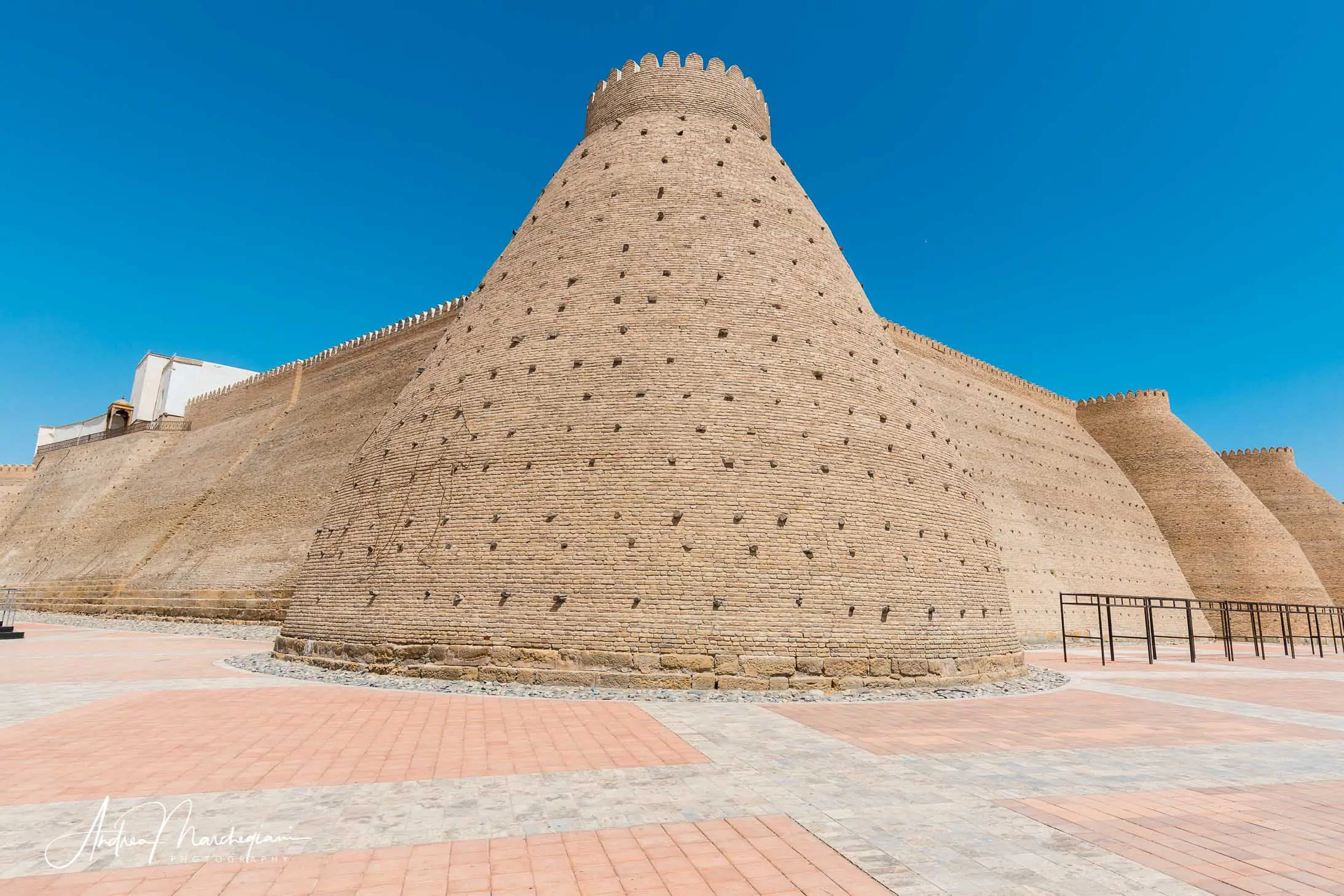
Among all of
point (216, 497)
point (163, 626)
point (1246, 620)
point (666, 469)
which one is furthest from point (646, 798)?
point (1246, 620)

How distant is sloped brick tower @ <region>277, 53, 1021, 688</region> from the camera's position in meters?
9.33

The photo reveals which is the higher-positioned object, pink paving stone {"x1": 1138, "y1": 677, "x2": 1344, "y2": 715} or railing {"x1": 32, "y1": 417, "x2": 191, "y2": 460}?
railing {"x1": 32, "y1": 417, "x2": 191, "y2": 460}

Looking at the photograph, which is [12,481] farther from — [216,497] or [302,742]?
[302,742]

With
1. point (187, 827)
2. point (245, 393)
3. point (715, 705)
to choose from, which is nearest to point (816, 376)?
point (715, 705)

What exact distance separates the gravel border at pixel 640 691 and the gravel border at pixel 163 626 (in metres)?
9.29

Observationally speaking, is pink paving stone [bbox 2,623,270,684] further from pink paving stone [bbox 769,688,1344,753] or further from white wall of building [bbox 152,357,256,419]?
white wall of building [bbox 152,357,256,419]

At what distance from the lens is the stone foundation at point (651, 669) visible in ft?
29.5

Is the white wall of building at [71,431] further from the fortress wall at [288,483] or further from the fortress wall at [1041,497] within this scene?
the fortress wall at [1041,497]

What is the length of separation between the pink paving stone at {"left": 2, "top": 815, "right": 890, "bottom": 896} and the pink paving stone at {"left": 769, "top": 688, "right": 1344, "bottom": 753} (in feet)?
8.92

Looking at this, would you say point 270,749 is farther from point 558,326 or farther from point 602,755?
point 558,326

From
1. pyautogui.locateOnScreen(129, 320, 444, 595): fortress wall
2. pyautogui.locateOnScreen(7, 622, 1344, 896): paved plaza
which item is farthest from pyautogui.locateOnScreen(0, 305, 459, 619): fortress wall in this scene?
pyautogui.locateOnScreen(7, 622, 1344, 896): paved plaza

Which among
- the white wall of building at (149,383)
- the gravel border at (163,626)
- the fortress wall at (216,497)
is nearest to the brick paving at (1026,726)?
the gravel border at (163,626)

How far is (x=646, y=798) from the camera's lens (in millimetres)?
4527

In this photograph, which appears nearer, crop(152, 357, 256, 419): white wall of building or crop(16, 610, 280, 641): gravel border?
crop(16, 610, 280, 641): gravel border
